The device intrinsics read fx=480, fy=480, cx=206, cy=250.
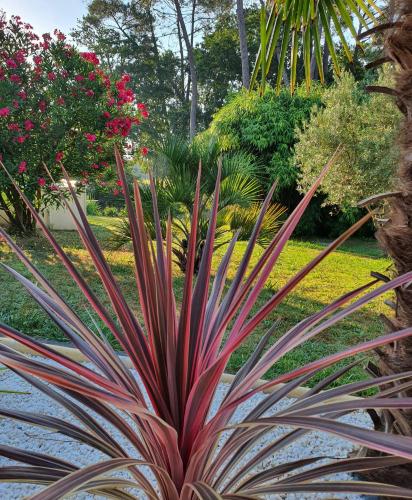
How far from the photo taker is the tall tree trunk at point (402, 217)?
1.37 meters

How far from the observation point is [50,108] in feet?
23.6

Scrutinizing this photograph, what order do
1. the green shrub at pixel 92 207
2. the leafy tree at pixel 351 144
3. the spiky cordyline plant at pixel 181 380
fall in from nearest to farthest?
the spiky cordyline plant at pixel 181 380
the leafy tree at pixel 351 144
the green shrub at pixel 92 207

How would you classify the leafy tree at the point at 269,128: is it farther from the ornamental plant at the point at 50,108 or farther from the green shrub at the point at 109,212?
the green shrub at the point at 109,212

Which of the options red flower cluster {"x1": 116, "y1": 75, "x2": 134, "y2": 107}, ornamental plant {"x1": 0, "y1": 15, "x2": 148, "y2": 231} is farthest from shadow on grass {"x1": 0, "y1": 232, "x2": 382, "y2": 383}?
red flower cluster {"x1": 116, "y1": 75, "x2": 134, "y2": 107}

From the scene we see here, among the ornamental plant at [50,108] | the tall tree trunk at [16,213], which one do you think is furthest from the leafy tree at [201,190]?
the tall tree trunk at [16,213]

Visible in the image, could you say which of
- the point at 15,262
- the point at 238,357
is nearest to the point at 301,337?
the point at 238,357

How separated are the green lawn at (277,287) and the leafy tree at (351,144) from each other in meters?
1.27

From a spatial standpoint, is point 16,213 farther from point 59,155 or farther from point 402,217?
point 402,217

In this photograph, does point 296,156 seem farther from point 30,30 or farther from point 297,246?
point 30,30

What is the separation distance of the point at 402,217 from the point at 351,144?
7.98 metres

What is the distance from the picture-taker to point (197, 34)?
21.8 meters

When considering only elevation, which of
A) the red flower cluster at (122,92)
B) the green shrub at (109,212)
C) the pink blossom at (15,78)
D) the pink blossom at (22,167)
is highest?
the pink blossom at (15,78)

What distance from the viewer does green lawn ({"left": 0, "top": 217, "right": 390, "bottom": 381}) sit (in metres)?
3.93

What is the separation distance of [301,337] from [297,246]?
8.90 metres
